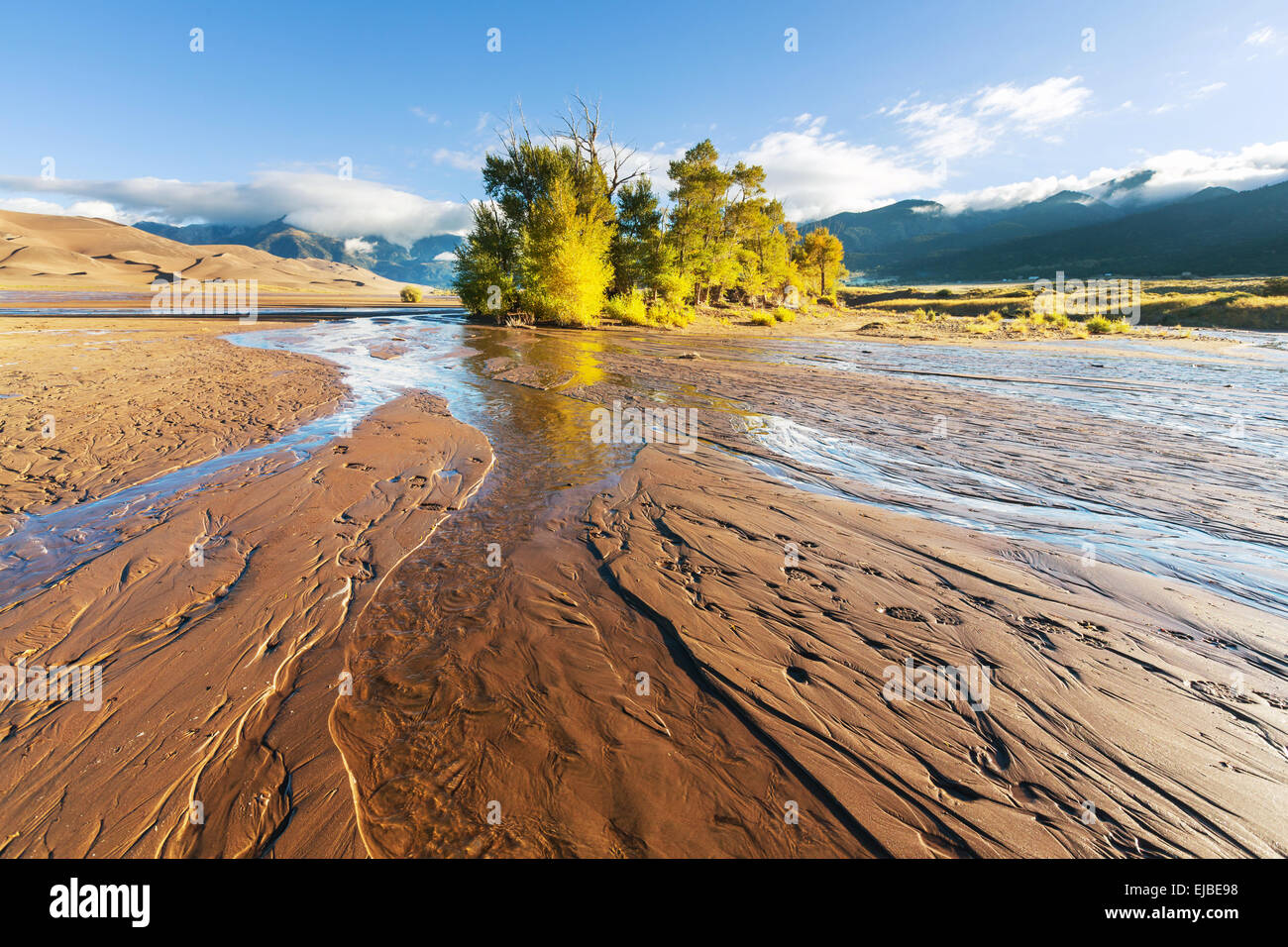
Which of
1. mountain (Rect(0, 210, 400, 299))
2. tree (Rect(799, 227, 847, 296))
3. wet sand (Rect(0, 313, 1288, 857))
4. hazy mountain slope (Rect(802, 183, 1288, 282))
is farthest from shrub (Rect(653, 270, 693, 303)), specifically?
hazy mountain slope (Rect(802, 183, 1288, 282))

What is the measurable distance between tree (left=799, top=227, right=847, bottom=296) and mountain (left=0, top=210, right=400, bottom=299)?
67.6 m

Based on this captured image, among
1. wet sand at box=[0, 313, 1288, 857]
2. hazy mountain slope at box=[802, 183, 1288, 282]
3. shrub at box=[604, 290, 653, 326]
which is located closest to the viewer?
wet sand at box=[0, 313, 1288, 857]

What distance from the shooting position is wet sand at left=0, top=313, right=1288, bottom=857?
2.60m

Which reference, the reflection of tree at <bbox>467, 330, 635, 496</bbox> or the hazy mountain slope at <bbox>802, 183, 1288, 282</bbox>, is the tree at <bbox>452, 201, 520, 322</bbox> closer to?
the reflection of tree at <bbox>467, 330, 635, 496</bbox>

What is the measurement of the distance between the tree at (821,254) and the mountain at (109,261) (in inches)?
2663

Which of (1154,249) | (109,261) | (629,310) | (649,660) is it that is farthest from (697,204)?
(1154,249)

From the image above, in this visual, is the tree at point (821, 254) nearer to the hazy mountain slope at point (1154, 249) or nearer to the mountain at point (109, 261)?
the mountain at point (109, 261)

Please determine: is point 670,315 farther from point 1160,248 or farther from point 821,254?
point 1160,248

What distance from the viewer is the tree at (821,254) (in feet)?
217

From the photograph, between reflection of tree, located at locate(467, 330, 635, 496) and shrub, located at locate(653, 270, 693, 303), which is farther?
shrub, located at locate(653, 270, 693, 303)

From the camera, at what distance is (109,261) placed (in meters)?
116

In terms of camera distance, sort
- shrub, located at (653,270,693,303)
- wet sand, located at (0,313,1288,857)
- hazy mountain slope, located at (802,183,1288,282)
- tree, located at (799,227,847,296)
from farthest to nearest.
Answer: hazy mountain slope, located at (802,183,1288,282)
tree, located at (799,227,847,296)
shrub, located at (653,270,693,303)
wet sand, located at (0,313,1288,857)
